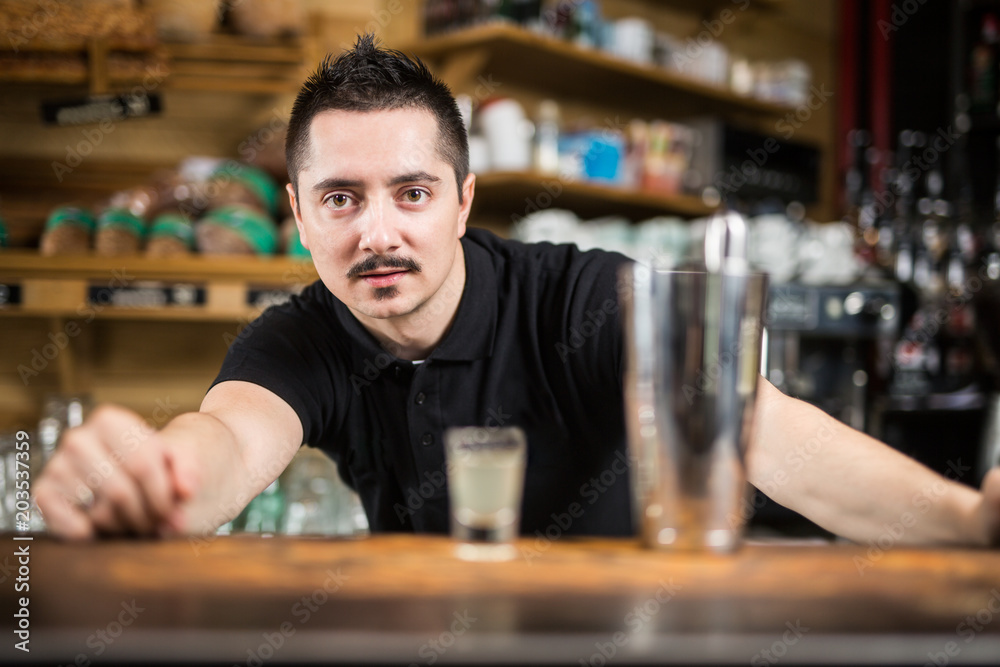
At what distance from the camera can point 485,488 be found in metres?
0.64

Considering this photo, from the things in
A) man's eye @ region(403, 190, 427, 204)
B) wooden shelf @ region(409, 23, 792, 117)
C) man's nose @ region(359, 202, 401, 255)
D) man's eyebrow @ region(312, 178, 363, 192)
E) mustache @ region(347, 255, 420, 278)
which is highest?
wooden shelf @ region(409, 23, 792, 117)

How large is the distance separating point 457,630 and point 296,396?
2.54ft

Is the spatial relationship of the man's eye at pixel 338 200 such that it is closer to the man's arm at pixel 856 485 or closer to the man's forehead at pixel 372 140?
the man's forehead at pixel 372 140

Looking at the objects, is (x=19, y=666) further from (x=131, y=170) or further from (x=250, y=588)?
(x=131, y=170)
